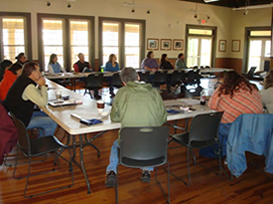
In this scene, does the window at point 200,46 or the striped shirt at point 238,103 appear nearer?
the striped shirt at point 238,103

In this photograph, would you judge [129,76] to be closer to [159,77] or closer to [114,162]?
[114,162]

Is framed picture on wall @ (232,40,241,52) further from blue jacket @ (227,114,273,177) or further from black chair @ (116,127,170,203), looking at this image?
black chair @ (116,127,170,203)

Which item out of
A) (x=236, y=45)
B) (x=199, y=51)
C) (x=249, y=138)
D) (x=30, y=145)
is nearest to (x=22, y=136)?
(x=30, y=145)

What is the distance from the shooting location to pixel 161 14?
12578 millimetres

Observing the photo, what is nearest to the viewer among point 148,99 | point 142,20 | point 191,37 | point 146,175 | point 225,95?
point 148,99

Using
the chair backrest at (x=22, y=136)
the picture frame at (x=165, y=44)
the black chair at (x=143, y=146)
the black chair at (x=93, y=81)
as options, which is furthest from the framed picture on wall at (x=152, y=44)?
the black chair at (x=143, y=146)

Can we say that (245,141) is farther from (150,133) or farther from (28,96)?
(28,96)

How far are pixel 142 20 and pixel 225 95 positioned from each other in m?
9.16

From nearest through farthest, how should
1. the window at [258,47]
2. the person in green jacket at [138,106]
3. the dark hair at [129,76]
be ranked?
the person in green jacket at [138,106]
the dark hair at [129,76]
the window at [258,47]

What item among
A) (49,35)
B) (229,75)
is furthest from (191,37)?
(229,75)

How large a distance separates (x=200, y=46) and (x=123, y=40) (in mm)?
4566

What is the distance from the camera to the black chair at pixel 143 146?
2.56 m

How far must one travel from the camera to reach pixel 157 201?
9.53 ft

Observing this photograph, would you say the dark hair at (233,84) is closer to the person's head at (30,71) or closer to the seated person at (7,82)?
the person's head at (30,71)
